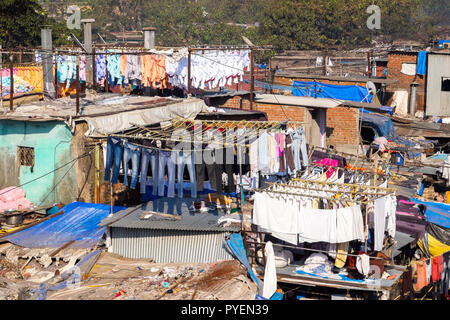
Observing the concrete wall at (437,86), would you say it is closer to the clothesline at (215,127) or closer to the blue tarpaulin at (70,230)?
the clothesline at (215,127)

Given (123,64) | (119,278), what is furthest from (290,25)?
(119,278)

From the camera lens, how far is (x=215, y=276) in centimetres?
1180

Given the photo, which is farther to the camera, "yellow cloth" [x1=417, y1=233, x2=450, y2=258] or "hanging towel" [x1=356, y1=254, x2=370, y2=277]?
"yellow cloth" [x1=417, y1=233, x2=450, y2=258]

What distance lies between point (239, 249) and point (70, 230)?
4.42 metres

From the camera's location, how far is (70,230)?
14500 millimetres

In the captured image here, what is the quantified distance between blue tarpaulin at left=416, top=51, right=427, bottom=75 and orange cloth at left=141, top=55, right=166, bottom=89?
53.3 feet

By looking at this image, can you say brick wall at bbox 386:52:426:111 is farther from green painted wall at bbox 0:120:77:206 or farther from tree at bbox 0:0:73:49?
green painted wall at bbox 0:120:77:206

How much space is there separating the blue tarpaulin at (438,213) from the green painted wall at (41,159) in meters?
8.85

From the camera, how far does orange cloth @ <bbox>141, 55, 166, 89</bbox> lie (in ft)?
67.8

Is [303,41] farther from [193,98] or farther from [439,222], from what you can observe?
[439,222]

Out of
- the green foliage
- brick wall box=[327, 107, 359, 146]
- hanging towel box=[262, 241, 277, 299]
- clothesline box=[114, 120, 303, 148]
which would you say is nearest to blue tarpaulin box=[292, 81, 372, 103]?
brick wall box=[327, 107, 359, 146]

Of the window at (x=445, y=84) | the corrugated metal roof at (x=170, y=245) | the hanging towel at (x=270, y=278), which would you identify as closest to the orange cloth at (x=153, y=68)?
the corrugated metal roof at (x=170, y=245)

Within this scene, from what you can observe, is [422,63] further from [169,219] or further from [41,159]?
[169,219]
